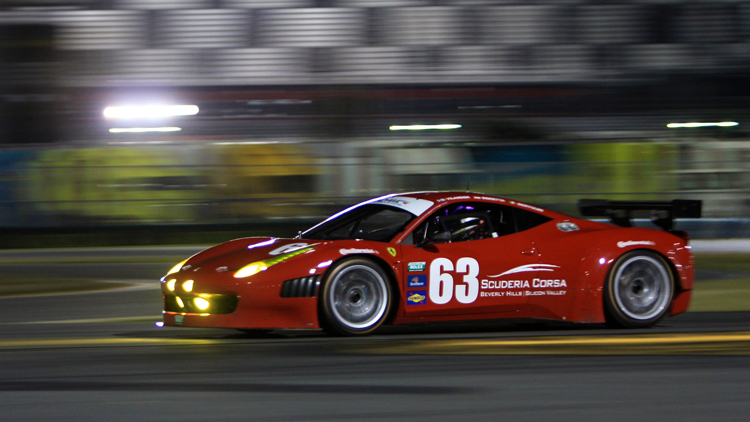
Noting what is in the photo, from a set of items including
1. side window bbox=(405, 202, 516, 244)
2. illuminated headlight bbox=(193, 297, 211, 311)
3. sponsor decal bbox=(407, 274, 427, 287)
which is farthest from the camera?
side window bbox=(405, 202, 516, 244)

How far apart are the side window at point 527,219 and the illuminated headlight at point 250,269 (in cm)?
191

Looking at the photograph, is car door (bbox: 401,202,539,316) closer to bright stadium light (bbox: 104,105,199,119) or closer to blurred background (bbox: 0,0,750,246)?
blurred background (bbox: 0,0,750,246)

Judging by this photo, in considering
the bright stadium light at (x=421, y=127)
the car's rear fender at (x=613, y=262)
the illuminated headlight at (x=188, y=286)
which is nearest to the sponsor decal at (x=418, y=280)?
the car's rear fender at (x=613, y=262)

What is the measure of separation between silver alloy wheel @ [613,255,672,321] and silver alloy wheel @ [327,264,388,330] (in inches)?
69.4

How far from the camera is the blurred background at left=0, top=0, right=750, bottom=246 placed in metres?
16.3

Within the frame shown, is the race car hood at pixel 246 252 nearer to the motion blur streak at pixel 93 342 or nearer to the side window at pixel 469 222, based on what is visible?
the motion blur streak at pixel 93 342

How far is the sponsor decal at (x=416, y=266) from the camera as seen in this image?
5.96m

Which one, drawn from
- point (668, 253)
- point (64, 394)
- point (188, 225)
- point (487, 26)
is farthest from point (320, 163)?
point (64, 394)

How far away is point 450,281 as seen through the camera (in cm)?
604

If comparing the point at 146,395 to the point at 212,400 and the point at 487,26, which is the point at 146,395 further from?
the point at 487,26

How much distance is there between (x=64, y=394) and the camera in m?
4.10

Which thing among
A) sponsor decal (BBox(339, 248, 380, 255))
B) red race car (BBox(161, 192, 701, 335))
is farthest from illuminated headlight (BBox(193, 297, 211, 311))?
sponsor decal (BBox(339, 248, 380, 255))

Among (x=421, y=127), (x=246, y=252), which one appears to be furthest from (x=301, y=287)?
(x=421, y=127)

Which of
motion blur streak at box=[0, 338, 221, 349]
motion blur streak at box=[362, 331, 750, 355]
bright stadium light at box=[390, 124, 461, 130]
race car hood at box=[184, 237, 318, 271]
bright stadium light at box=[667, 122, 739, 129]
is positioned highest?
bright stadium light at box=[667, 122, 739, 129]
